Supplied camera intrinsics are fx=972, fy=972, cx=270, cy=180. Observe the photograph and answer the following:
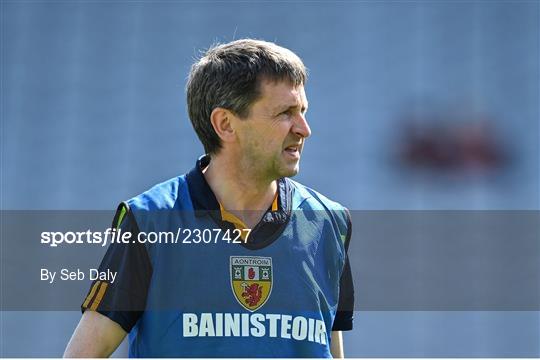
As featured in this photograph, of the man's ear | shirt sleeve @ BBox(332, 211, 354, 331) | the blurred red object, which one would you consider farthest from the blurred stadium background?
the man's ear

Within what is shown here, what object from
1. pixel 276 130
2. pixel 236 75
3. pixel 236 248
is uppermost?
→ pixel 236 75

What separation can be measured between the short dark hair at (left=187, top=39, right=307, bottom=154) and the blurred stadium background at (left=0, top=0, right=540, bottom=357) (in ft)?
8.73

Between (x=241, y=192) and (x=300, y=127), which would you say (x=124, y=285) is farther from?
(x=300, y=127)

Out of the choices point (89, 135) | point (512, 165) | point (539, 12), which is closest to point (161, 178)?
point (89, 135)

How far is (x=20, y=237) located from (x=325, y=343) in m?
3.05

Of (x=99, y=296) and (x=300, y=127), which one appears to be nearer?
(x=99, y=296)

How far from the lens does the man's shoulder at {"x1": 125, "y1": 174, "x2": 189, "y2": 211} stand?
Result: 1840mm

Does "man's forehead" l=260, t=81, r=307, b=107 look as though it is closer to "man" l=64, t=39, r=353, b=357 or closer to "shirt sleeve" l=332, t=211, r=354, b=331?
"man" l=64, t=39, r=353, b=357

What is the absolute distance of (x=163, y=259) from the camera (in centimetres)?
179

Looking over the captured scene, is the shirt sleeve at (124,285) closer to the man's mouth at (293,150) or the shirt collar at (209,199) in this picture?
the shirt collar at (209,199)

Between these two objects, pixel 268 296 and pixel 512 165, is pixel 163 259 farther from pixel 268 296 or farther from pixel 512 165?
pixel 512 165

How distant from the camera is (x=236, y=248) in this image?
185 centimetres

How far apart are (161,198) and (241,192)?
159 mm

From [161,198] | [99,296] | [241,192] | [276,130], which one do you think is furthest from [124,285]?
[276,130]
